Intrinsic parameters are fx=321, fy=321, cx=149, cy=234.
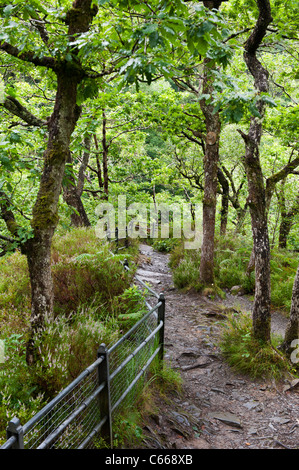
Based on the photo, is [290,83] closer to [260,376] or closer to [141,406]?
[260,376]

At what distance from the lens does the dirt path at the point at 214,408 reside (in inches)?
169

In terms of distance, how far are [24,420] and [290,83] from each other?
16.2 metres

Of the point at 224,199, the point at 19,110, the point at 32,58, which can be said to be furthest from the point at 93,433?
the point at 224,199

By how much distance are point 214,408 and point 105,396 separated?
8.29 ft

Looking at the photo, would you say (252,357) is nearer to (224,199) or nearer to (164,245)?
(224,199)

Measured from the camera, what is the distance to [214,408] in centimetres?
514

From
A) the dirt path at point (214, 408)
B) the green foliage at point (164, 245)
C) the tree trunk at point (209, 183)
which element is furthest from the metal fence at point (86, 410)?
the green foliage at point (164, 245)

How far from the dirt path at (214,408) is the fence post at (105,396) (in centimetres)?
64

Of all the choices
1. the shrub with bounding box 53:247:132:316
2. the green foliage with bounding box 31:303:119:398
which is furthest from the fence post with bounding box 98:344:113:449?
the shrub with bounding box 53:247:132:316

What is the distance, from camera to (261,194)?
19.1 ft

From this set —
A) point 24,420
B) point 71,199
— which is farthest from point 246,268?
point 24,420

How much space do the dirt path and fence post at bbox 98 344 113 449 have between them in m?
0.64

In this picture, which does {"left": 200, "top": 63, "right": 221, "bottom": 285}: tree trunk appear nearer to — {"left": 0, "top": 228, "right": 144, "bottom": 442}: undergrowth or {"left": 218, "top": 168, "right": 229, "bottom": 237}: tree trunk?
{"left": 0, "top": 228, "right": 144, "bottom": 442}: undergrowth

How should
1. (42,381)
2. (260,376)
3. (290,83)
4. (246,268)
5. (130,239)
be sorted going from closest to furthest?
(42,381) → (260,376) → (246,268) → (290,83) → (130,239)
